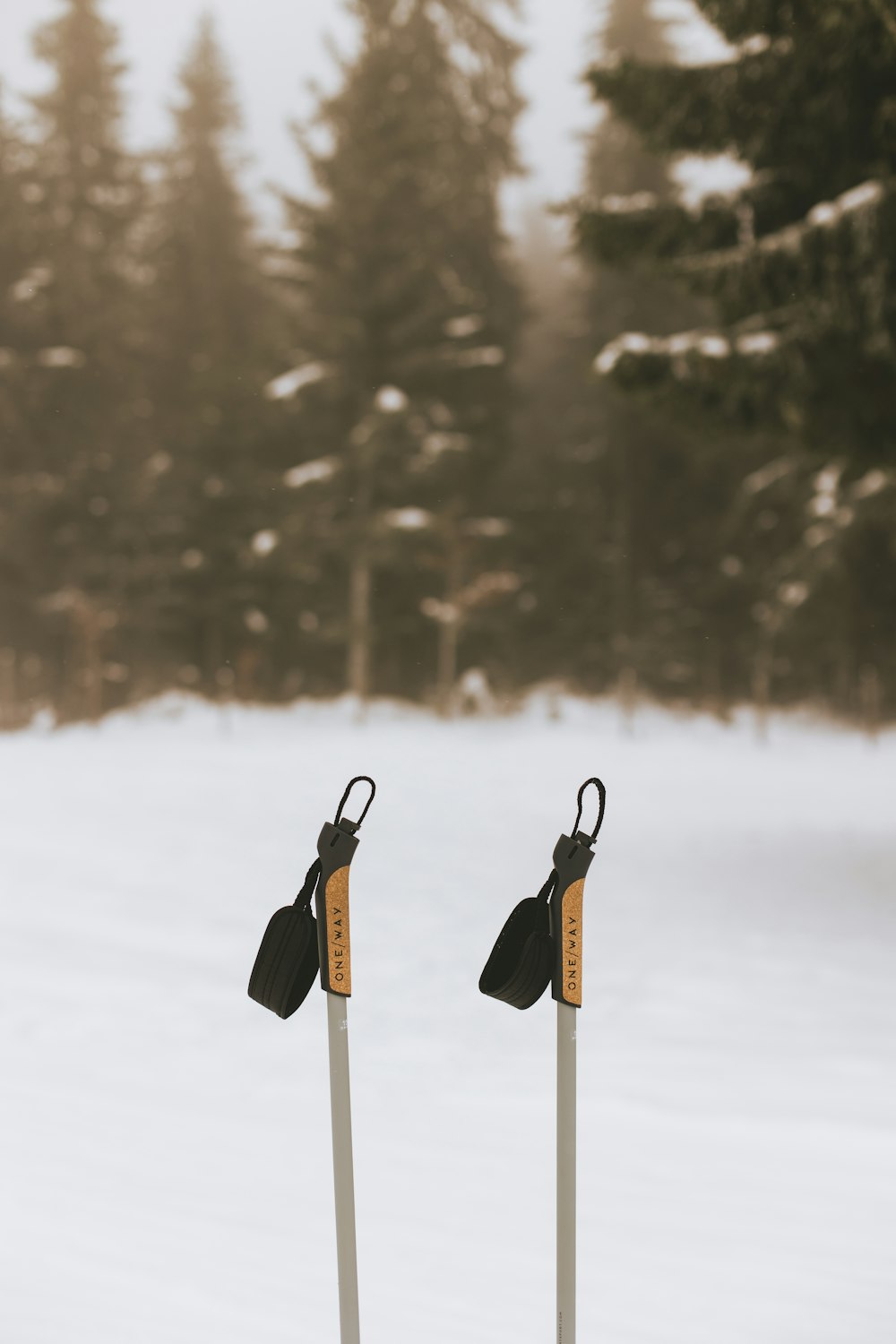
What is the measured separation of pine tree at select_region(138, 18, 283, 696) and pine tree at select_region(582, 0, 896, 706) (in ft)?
38.8

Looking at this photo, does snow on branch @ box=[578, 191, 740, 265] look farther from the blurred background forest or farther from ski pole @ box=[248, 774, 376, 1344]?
the blurred background forest

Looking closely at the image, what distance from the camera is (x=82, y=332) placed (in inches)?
760

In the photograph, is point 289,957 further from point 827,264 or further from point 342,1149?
point 827,264

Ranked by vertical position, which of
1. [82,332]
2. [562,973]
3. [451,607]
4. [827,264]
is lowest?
[562,973]

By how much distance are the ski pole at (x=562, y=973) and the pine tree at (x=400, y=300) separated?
50.5 ft

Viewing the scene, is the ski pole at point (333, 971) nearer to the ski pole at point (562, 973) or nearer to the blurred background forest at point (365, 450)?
the ski pole at point (562, 973)

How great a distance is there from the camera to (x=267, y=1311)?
2.43 meters

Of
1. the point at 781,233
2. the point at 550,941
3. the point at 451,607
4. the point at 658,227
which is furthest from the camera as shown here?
the point at 451,607

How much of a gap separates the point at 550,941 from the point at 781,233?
5.32m

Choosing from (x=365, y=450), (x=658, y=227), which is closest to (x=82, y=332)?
(x=365, y=450)

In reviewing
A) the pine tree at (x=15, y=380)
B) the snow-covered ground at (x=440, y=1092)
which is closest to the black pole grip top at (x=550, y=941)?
the snow-covered ground at (x=440, y=1092)

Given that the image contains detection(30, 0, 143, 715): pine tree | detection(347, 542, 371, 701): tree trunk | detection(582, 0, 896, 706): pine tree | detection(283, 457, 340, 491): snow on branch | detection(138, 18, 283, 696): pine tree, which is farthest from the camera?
detection(138, 18, 283, 696): pine tree

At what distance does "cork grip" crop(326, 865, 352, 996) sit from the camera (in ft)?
6.12

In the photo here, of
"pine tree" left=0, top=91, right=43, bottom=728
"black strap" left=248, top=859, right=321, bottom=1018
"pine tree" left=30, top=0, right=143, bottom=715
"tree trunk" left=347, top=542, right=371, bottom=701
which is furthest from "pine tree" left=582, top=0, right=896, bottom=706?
"pine tree" left=0, top=91, right=43, bottom=728
